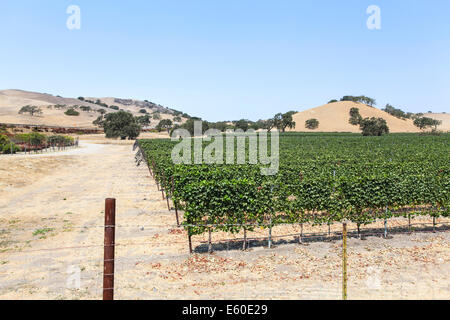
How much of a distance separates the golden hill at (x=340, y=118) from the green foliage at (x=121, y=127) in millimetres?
81339

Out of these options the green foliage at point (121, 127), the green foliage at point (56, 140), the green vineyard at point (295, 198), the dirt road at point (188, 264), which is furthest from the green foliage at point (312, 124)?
the dirt road at point (188, 264)

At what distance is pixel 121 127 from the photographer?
4193 inches

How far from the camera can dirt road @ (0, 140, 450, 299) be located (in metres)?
9.67

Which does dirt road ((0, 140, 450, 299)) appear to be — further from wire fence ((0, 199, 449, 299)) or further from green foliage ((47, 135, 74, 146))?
green foliage ((47, 135, 74, 146))

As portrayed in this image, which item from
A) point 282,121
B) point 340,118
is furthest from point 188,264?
point 340,118

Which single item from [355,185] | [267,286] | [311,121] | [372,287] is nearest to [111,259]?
[267,286]

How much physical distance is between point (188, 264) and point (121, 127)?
3969 inches

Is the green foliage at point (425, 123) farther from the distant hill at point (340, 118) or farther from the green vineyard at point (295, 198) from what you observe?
the green vineyard at point (295, 198)

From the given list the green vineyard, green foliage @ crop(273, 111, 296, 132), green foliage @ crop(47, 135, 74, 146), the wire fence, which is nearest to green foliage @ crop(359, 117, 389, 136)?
green foliage @ crop(273, 111, 296, 132)

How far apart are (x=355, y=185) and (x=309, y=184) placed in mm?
2163

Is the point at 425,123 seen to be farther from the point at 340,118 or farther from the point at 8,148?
the point at 8,148

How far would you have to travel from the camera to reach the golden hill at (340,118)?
162875 millimetres

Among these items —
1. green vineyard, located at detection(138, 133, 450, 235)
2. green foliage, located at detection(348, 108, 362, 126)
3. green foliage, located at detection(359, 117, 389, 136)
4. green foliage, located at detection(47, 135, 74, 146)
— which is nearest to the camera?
green vineyard, located at detection(138, 133, 450, 235)

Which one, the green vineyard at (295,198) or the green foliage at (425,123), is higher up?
the green foliage at (425,123)
